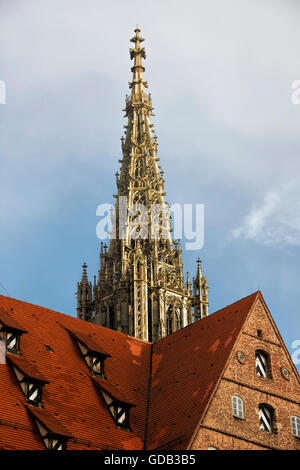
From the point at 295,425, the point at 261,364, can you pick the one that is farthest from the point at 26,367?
the point at 295,425

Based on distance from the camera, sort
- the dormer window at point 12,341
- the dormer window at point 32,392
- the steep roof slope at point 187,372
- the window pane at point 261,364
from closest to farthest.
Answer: the dormer window at point 32,392 < the steep roof slope at point 187,372 < the dormer window at point 12,341 < the window pane at point 261,364

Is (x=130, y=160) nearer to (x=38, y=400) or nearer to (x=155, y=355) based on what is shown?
(x=155, y=355)

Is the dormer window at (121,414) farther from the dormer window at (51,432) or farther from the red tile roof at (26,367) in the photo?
the dormer window at (51,432)

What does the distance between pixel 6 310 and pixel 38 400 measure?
5721 millimetres

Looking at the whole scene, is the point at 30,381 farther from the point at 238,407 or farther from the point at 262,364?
the point at 262,364

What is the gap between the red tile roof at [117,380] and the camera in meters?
38.6

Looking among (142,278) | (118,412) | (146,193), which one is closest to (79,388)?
(118,412)

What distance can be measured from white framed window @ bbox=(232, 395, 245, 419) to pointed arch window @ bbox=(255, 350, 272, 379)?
6.77ft

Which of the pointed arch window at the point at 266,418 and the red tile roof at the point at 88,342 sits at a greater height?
the red tile roof at the point at 88,342

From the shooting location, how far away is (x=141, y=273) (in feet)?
231

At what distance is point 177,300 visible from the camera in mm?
72188

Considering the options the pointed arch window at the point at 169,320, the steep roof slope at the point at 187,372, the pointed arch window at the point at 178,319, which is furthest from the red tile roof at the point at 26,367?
the pointed arch window at the point at 178,319

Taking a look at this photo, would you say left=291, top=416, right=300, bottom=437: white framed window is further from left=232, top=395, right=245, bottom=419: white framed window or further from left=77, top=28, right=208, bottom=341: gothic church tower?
left=77, top=28, right=208, bottom=341: gothic church tower

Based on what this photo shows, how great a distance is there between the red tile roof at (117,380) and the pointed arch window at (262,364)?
1391 mm
